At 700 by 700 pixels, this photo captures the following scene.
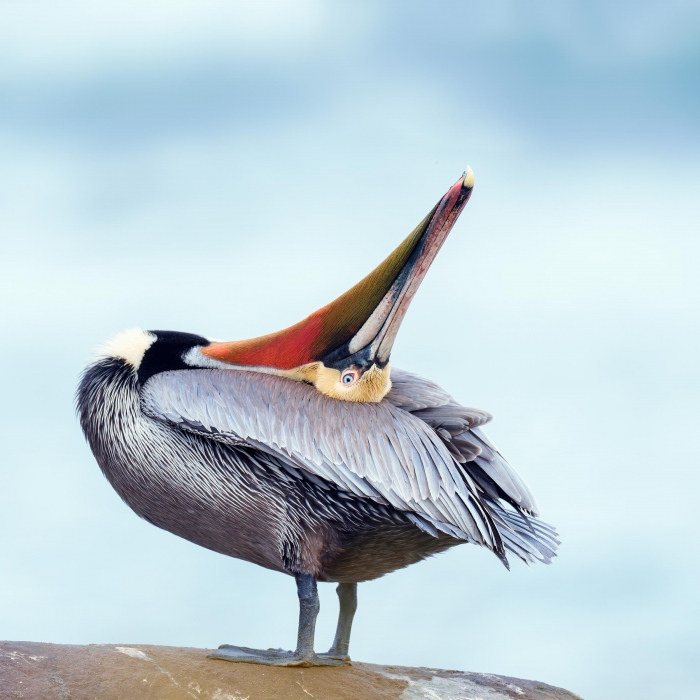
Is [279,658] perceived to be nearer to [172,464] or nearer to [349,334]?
[172,464]

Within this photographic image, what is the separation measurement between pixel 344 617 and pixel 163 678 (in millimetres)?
1414

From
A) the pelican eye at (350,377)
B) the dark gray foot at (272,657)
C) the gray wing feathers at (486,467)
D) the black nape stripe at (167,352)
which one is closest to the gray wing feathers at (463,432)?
the gray wing feathers at (486,467)

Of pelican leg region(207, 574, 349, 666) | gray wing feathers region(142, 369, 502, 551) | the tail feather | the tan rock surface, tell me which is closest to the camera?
the tan rock surface

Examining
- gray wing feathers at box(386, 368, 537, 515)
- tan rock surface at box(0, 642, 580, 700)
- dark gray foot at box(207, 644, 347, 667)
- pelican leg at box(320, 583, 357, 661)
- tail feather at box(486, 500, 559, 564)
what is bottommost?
tan rock surface at box(0, 642, 580, 700)

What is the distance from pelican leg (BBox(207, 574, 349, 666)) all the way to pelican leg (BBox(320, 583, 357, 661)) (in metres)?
0.38

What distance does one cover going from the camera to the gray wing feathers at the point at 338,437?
6.29 metres

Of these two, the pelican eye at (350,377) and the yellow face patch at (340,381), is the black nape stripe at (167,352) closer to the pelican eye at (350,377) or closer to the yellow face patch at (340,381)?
the yellow face patch at (340,381)

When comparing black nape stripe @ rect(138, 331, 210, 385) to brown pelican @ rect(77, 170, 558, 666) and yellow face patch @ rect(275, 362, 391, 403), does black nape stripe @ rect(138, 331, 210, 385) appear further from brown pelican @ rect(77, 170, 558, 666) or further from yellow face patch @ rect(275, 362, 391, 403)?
yellow face patch @ rect(275, 362, 391, 403)

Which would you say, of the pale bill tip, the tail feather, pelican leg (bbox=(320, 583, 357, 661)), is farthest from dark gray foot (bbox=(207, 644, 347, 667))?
the pale bill tip

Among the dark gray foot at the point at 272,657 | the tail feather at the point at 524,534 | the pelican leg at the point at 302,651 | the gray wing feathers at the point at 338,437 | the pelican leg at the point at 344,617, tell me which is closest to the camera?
the gray wing feathers at the point at 338,437

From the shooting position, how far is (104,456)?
671 cm

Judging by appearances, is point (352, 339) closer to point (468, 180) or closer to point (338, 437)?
point (338, 437)

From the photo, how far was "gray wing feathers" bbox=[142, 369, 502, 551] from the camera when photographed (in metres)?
6.29

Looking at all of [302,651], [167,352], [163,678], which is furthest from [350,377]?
[163,678]
